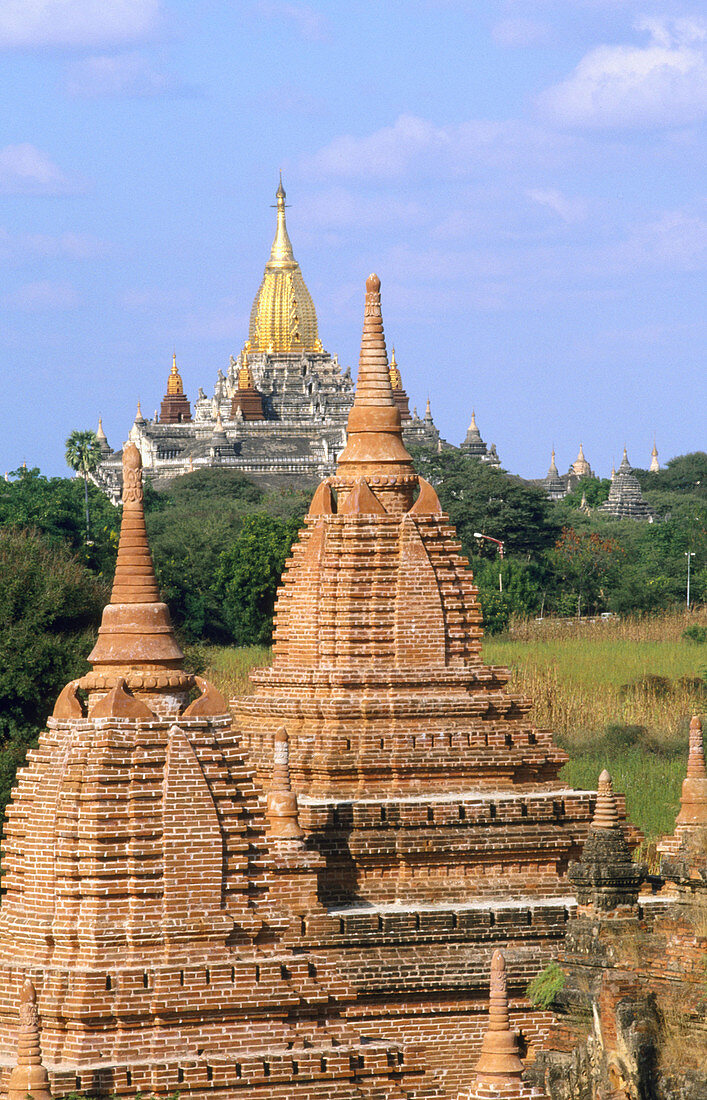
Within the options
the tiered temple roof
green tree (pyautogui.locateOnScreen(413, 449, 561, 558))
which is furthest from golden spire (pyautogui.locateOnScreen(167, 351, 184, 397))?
green tree (pyautogui.locateOnScreen(413, 449, 561, 558))

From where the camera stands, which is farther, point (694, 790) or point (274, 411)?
point (274, 411)

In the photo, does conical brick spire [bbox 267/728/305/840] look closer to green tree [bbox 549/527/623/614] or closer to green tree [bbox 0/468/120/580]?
green tree [bbox 0/468/120/580]

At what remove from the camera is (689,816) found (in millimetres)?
28844

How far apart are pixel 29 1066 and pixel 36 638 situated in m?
23.0

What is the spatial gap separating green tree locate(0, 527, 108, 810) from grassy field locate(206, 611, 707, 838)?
326 inches

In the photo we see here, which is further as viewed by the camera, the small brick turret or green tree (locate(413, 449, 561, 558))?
green tree (locate(413, 449, 561, 558))

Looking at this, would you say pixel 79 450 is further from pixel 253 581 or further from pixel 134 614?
pixel 134 614

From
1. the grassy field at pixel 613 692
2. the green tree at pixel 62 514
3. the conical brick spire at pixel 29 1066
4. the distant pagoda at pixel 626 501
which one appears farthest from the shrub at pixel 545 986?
the distant pagoda at pixel 626 501

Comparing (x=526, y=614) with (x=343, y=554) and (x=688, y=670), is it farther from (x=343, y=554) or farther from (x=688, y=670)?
(x=343, y=554)

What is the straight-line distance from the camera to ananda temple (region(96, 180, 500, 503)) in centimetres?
14288

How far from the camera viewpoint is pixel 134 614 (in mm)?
26047

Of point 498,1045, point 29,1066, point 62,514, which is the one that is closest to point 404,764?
point 498,1045

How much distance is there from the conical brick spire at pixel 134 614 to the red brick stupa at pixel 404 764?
337 centimetres

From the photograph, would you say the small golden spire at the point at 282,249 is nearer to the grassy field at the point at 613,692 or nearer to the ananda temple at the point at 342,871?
the grassy field at the point at 613,692
